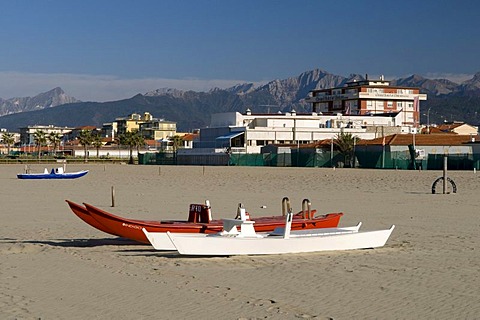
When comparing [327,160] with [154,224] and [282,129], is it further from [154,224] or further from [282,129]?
[154,224]

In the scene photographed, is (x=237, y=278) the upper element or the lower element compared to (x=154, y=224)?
lower

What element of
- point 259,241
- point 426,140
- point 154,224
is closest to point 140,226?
point 154,224

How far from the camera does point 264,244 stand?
47.2ft

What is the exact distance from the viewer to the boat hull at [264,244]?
45.8 feet

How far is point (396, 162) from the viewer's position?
2731 inches

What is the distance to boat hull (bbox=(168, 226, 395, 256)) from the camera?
1397 centimetres

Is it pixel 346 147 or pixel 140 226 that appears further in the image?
pixel 346 147

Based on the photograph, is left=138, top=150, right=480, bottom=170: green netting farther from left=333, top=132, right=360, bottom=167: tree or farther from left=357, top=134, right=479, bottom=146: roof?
left=357, top=134, right=479, bottom=146: roof

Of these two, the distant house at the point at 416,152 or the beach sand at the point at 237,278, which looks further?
the distant house at the point at 416,152

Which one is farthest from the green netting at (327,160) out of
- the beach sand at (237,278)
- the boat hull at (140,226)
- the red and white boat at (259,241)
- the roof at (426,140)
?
the boat hull at (140,226)

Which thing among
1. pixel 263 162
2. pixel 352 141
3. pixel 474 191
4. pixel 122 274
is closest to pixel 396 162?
pixel 352 141

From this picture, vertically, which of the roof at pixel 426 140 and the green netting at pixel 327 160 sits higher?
the roof at pixel 426 140

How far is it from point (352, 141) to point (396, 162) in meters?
13.0

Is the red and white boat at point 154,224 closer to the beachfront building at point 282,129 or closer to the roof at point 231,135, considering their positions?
the beachfront building at point 282,129
